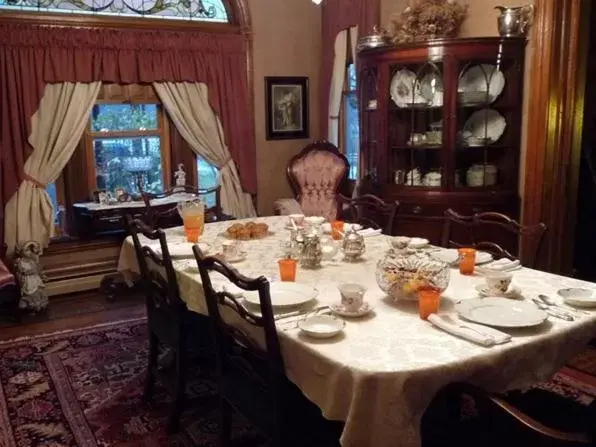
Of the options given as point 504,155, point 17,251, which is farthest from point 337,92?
point 17,251

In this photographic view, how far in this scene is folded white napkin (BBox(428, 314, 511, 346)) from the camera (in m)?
1.62

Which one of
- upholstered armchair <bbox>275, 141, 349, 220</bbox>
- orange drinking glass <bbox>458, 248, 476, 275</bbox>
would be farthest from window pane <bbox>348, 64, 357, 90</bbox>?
orange drinking glass <bbox>458, 248, 476, 275</bbox>

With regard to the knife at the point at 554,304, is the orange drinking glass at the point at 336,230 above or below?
above

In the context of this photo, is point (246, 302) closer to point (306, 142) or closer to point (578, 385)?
point (578, 385)

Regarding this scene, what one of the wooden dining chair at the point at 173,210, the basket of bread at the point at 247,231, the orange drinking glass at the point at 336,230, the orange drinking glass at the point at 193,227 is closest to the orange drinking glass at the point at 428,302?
the orange drinking glass at the point at 336,230

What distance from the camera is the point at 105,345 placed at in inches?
141

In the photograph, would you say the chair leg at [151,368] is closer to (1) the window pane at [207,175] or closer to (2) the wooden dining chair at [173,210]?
(2) the wooden dining chair at [173,210]

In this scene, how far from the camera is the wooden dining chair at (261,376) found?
1.75 meters

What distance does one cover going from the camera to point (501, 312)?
72.6 inches

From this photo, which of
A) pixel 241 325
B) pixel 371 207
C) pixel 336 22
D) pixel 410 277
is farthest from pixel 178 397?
pixel 336 22

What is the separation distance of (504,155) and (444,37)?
897 mm

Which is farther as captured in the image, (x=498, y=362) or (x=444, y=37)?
(x=444, y=37)

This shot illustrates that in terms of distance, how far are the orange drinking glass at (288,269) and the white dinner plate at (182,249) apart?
50 centimetres

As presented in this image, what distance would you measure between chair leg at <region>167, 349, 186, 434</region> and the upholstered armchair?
269 cm
